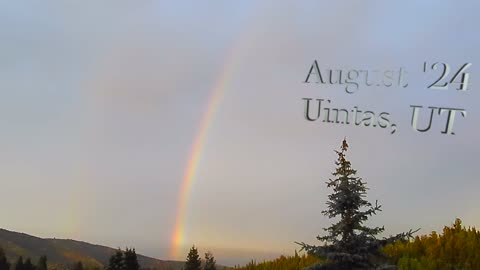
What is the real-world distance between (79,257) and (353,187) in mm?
31015

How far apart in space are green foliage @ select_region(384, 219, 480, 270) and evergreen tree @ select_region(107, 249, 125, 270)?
17.2 meters

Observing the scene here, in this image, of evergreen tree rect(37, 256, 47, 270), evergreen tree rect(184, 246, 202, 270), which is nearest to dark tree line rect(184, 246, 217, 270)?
evergreen tree rect(184, 246, 202, 270)

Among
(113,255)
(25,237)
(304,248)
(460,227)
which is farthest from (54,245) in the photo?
(304,248)

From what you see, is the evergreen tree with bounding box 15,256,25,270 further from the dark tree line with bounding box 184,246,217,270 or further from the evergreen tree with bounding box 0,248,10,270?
the dark tree line with bounding box 184,246,217,270

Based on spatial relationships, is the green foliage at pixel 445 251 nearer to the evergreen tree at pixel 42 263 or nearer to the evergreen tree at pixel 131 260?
the evergreen tree at pixel 131 260

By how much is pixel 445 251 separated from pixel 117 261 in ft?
61.8

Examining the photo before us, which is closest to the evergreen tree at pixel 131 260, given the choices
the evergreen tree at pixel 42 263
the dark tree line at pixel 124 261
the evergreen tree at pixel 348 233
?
the dark tree line at pixel 124 261

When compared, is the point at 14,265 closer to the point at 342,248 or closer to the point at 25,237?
the point at 25,237

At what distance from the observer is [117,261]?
30547 mm

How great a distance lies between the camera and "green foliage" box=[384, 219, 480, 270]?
1524 centimetres

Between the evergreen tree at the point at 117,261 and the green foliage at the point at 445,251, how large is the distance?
1725 centimetres

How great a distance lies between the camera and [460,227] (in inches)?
712

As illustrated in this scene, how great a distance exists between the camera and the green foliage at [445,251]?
1524 cm

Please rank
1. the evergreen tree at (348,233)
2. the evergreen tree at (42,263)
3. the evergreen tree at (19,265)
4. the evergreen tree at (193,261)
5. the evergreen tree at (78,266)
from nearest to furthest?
the evergreen tree at (348,233)
the evergreen tree at (193,261)
the evergreen tree at (78,266)
the evergreen tree at (19,265)
the evergreen tree at (42,263)
